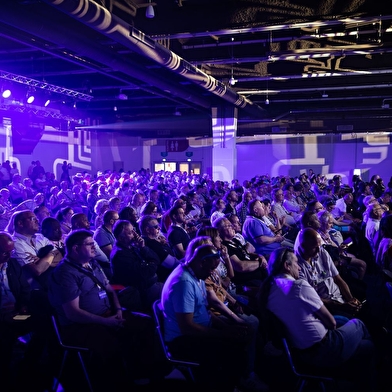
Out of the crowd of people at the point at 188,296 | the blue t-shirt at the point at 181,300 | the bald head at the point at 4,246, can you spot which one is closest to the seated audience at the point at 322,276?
the crowd of people at the point at 188,296

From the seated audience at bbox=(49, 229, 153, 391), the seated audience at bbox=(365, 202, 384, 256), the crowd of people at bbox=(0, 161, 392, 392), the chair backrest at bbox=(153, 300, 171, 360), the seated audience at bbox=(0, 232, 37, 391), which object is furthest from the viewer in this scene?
the seated audience at bbox=(365, 202, 384, 256)

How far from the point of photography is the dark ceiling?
19.5 feet

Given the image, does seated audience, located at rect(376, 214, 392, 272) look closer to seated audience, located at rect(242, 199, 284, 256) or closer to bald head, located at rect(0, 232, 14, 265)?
seated audience, located at rect(242, 199, 284, 256)

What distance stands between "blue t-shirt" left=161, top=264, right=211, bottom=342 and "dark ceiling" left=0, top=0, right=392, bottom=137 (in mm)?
3340

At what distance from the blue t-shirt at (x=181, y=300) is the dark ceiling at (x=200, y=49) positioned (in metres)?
3.34

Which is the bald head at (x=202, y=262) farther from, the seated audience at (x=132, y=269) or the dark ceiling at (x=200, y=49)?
the dark ceiling at (x=200, y=49)

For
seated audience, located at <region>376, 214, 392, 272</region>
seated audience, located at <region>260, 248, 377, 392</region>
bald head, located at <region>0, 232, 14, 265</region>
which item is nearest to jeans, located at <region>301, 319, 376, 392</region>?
seated audience, located at <region>260, 248, 377, 392</region>

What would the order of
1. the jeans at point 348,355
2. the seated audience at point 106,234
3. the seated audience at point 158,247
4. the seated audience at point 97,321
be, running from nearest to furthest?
the jeans at point 348,355
the seated audience at point 97,321
the seated audience at point 158,247
the seated audience at point 106,234

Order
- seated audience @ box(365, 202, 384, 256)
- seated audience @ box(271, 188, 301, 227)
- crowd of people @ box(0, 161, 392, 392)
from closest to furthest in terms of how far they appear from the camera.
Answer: crowd of people @ box(0, 161, 392, 392) < seated audience @ box(365, 202, 384, 256) < seated audience @ box(271, 188, 301, 227)

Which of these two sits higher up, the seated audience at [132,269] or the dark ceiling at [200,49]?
the dark ceiling at [200,49]

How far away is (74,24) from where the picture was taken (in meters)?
6.76

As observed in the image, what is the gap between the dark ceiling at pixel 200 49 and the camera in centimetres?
593

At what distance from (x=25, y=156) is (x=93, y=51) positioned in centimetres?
1291

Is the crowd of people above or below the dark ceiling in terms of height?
below
